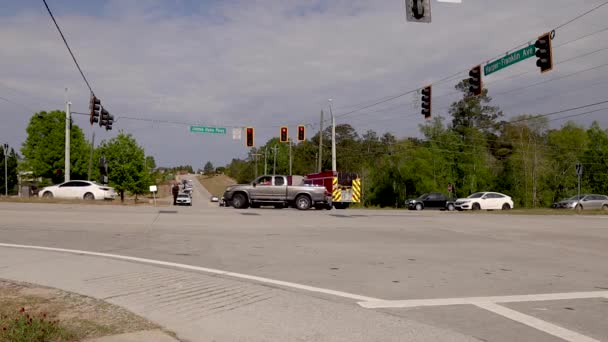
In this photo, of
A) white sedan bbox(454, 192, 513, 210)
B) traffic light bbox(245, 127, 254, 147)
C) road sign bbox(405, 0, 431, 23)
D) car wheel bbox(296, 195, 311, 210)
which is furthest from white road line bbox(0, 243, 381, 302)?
white sedan bbox(454, 192, 513, 210)

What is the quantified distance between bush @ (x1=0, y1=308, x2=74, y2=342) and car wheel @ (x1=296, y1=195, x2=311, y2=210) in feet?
81.6

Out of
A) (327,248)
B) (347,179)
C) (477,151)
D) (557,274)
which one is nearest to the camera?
(557,274)

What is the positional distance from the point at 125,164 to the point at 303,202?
156 feet

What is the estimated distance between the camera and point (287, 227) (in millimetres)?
17922

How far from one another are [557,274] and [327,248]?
4.91 meters

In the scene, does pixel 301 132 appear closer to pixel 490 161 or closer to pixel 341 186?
pixel 341 186

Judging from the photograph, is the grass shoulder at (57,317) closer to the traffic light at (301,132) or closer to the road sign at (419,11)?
the road sign at (419,11)

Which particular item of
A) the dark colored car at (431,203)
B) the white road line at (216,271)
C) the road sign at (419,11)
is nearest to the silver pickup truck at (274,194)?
the road sign at (419,11)

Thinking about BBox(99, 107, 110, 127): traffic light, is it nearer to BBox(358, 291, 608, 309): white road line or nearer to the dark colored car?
the dark colored car

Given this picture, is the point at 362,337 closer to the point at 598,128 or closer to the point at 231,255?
the point at 231,255

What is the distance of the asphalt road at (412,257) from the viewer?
663cm

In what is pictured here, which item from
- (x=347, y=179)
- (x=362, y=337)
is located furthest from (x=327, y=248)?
(x=347, y=179)

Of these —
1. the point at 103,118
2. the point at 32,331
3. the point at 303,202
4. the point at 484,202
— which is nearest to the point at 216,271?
the point at 32,331

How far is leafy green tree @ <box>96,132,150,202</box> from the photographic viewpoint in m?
71.6
